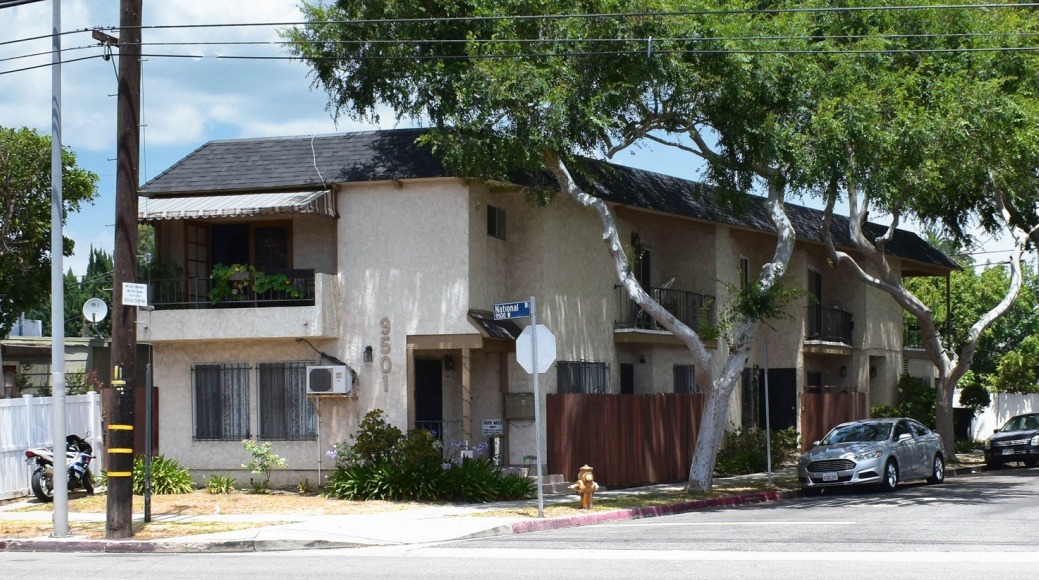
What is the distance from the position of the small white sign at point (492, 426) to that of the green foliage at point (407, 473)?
4.53 ft

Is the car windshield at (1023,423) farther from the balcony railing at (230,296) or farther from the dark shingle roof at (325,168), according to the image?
the balcony railing at (230,296)

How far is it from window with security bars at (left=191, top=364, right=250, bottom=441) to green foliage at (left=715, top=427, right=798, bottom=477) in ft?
34.4

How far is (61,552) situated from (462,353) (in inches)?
380

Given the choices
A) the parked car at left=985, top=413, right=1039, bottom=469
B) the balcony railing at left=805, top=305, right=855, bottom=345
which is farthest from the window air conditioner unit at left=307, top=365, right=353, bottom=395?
the parked car at left=985, top=413, right=1039, bottom=469

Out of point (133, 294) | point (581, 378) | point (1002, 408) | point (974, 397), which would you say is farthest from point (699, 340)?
point (1002, 408)

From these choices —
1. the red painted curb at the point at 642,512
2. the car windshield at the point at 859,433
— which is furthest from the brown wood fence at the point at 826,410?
the red painted curb at the point at 642,512

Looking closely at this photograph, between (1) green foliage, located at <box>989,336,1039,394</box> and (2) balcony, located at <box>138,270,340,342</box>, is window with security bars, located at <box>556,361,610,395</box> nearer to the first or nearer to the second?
(2) balcony, located at <box>138,270,340,342</box>

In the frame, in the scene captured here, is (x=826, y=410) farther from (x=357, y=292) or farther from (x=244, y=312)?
(x=244, y=312)

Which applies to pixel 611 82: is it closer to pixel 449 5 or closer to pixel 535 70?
pixel 535 70

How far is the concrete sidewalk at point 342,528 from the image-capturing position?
15727 millimetres

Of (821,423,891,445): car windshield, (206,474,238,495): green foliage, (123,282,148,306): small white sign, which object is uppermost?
(123,282,148,306): small white sign

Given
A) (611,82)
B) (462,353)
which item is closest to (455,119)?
(611,82)

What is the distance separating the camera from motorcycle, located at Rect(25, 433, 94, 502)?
21.2 m

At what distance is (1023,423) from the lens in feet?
109
